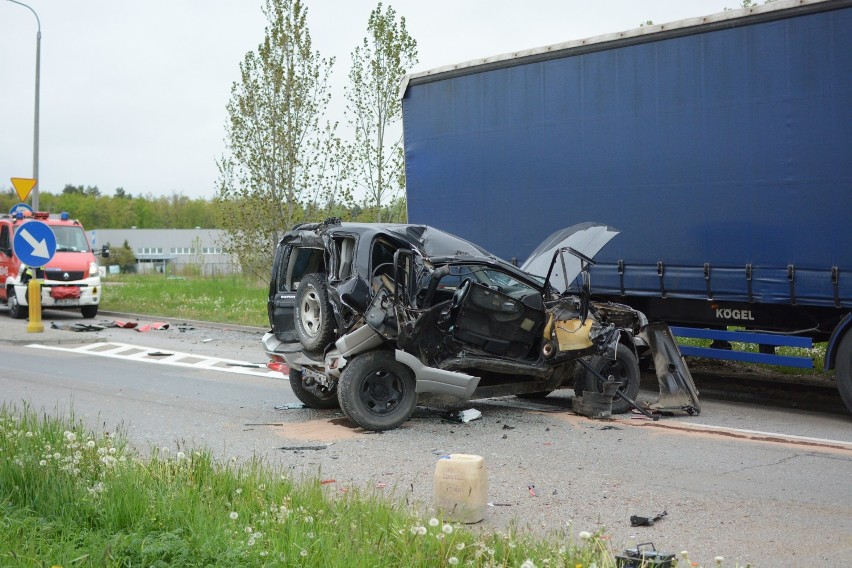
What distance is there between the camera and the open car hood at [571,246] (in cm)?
984

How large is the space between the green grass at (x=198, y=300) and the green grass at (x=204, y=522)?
14.0m

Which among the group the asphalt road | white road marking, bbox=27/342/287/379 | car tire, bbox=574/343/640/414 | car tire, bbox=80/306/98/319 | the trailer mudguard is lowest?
white road marking, bbox=27/342/287/379

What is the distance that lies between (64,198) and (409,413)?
97804mm

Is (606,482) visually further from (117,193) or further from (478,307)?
(117,193)

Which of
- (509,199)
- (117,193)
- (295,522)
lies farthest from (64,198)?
(295,522)

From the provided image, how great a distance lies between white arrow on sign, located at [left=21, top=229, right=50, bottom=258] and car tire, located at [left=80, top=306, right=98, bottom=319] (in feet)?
23.8

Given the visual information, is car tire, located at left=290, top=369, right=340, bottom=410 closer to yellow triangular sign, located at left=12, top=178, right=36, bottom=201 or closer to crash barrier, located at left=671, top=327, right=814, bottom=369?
crash barrier, located at left=671, top=327, right=814, bottom=369

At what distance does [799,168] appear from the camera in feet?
32.3

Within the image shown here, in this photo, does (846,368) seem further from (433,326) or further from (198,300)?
(198,300)

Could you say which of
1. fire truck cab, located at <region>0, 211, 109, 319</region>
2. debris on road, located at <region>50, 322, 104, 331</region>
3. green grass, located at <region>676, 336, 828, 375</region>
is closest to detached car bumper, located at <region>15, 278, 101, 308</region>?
fire truck cab, located at <region>0, 211, 109, 319</region>

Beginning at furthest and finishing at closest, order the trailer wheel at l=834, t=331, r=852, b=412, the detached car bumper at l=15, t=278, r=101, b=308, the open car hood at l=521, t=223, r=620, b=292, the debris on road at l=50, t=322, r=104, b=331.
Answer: the detached car bumper at l=15, t=278, r=101, b=308, the debris on road at l=50, t=322, r=104, b=331, the open car hood at l=521, t=223, r=620, b=292, the trailer wheel at l=834, t=331, r=852, b=412

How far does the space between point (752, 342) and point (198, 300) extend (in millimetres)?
17921

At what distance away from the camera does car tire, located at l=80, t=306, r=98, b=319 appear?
2334cm

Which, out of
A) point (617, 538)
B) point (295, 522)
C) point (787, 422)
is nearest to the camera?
point (295, 522)
